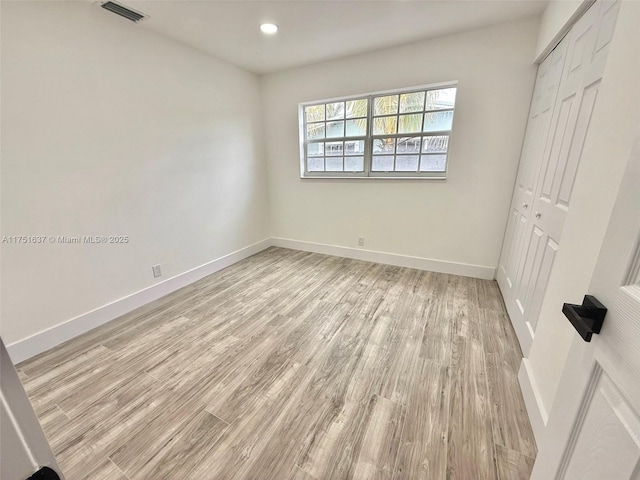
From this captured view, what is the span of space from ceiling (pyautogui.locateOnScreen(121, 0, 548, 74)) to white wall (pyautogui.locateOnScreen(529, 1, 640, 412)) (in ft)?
5.01

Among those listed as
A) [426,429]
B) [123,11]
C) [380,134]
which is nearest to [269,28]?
[123,11]

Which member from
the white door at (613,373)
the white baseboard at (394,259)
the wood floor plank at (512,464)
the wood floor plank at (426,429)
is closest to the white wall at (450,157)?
the white baseboard at (394,259)

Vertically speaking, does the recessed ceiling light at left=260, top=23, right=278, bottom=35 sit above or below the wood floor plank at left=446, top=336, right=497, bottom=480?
above

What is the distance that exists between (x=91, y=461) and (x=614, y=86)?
2.70 meters

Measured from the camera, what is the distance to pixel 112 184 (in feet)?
7.16

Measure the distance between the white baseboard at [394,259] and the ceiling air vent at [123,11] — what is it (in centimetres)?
286

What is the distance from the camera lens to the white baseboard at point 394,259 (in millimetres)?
2943

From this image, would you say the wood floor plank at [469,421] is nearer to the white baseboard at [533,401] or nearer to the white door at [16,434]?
the white baseboard at [533,401]

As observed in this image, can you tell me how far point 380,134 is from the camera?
3166 millimetres

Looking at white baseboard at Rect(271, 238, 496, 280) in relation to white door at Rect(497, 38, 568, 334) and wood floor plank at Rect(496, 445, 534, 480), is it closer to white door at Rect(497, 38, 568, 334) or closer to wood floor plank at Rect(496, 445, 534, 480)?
white door at Rect(497, 38, 568, 334)

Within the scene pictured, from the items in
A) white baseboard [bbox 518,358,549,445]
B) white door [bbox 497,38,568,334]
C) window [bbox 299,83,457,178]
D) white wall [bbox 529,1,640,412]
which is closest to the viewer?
white wall [bbox 529,1,640,412]

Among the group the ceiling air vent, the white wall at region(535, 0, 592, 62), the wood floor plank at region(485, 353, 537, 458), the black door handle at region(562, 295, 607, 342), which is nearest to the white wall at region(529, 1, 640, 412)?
the wood floor plank at region(485, 353, 537, 458)

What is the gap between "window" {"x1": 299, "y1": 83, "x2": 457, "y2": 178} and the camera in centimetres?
284

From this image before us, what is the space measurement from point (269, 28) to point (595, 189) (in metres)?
2.63
